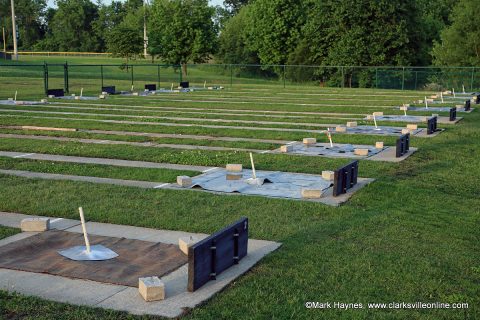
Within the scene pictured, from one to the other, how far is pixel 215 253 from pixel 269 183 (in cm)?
548

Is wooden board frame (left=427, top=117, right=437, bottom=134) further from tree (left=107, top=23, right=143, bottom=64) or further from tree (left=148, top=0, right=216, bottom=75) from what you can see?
tree (left=107, top=23, right=143, bottom=64)

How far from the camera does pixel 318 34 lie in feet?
213

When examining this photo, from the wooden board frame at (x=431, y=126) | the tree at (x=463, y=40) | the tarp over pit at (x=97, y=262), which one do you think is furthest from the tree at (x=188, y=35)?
the tarp over pit at (x=97, y=262)

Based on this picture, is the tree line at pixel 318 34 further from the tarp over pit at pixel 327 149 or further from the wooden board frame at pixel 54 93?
the tarp over pit at pixel 327 149

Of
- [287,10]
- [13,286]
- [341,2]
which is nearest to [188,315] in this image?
[13,286]

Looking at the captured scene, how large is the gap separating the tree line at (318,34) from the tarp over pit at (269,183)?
1895 inches

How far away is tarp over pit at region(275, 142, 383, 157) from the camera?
1647cm

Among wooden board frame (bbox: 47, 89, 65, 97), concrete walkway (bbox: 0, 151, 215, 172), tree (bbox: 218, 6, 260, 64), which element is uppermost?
tree (bbox: 218, 6, 260, 64)

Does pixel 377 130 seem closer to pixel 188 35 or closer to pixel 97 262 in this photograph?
pixel 97 262

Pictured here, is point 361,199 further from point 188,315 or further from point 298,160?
point 188,315

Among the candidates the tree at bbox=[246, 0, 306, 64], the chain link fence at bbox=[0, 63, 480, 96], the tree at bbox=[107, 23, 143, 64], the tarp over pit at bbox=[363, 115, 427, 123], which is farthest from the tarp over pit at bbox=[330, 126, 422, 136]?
the tree at bbox=[246, 0, 306, 64]

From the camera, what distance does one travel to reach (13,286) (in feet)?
23.2

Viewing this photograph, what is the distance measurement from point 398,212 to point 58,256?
17.0 feet

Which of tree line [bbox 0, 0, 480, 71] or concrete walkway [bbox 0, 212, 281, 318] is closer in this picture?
concrete walkway [bbox 0, 212, 281, 318]
